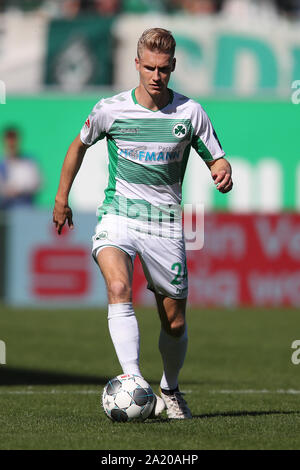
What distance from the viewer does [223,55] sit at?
20781 mm

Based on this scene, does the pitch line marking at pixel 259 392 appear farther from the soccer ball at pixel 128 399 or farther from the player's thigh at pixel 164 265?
the soccer ball at pixel 128 399

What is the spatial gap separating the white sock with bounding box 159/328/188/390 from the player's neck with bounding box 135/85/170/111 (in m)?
1.41

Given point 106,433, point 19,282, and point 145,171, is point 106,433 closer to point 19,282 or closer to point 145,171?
point 145,171

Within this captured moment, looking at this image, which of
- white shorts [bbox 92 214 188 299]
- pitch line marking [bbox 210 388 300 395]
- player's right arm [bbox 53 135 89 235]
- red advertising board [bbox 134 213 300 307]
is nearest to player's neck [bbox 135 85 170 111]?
player's right arm [bbox 53 135 89 235]

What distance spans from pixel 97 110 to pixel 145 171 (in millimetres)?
490

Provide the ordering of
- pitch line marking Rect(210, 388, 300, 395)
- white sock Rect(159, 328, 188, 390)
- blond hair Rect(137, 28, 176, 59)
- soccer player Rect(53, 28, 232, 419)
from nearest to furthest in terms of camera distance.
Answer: blond hair Rect(137, 28, 176, 59)
soccer player Rect(53, 28, 232, 419)
white sock Rect(159, 328, 188, 390)
pitch line marking Rect(210, 388, 300, 395)

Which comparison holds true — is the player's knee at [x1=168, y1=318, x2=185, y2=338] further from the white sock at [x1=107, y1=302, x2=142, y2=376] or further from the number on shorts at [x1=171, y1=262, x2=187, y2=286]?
the white sock at [x1=107, y1=302, x2=142, y2=376]

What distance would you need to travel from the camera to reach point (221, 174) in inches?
267

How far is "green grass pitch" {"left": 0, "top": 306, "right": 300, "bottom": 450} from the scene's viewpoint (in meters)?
5.88

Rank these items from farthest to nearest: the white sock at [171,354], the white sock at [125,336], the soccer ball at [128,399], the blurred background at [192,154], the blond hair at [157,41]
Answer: the blurred background at [192,154] < the white sock at [171,354] < the blond hair at [157,41] < the white sock at [125,336] < the soccer ball at [128,399]

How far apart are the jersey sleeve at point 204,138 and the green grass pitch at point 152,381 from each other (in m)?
1.64

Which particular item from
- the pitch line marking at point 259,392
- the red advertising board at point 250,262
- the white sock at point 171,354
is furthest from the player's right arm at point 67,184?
the red advertising board at point 250,262

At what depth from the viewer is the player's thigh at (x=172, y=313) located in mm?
6934

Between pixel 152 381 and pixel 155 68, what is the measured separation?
12.5 ft
